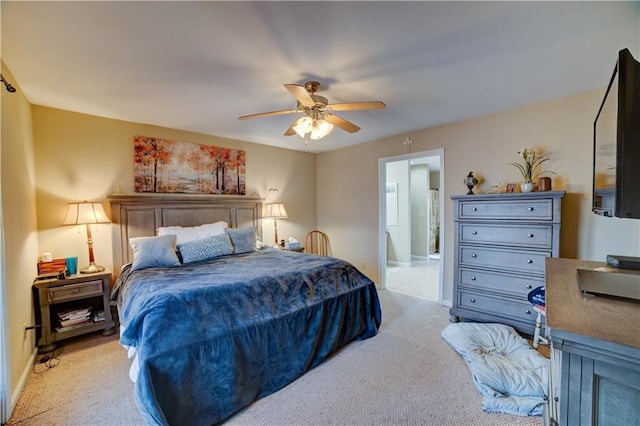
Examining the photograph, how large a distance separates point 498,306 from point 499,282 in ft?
0.82

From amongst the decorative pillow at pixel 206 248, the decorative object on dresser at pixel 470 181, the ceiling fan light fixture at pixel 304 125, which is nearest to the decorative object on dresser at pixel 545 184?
the decorative object on dresser at pixel 470 181

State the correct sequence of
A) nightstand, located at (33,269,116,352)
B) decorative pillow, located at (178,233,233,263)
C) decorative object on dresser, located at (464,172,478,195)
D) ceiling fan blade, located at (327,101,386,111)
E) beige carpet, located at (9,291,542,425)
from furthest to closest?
decorative object on dresser, located at (464,172,478,195)
decorative pillow, located at (178,233,233,263)
nightstand, located at (33,269,116,352)
ceiling fan blade, located at (327,101,386,111)
beige carpet, located at (9,291,542,425)

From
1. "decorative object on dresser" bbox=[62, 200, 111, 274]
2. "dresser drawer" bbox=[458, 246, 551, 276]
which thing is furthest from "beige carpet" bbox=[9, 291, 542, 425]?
"dresser drawer" bbox=[458, 246, 551, 276]

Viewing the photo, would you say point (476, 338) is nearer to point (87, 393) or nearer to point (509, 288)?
point (509, 288)

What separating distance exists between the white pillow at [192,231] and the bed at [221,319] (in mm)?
44

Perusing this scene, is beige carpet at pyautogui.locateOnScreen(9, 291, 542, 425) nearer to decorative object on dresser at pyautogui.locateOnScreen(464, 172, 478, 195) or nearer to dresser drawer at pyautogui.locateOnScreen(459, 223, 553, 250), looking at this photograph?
dresser drawer at pyautogui.locateOnScreen(459, 223, 553, 250)

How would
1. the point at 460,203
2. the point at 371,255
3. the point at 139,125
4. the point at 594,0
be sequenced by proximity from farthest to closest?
the point at 371,255 < the point at 139,125 < the point at 460,203 < the point at 594,0

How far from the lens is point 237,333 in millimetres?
1913

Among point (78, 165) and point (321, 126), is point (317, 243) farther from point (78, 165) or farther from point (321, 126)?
point (78, 165)

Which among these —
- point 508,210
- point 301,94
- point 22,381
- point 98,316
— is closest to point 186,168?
point 98,316

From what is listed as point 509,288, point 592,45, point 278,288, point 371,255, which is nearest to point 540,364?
point 509,288

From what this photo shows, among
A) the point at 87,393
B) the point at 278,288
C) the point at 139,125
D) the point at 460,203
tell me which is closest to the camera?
the point at 87,393

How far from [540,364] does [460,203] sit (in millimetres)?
1609

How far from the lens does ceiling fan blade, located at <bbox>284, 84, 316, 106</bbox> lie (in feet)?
6.17
